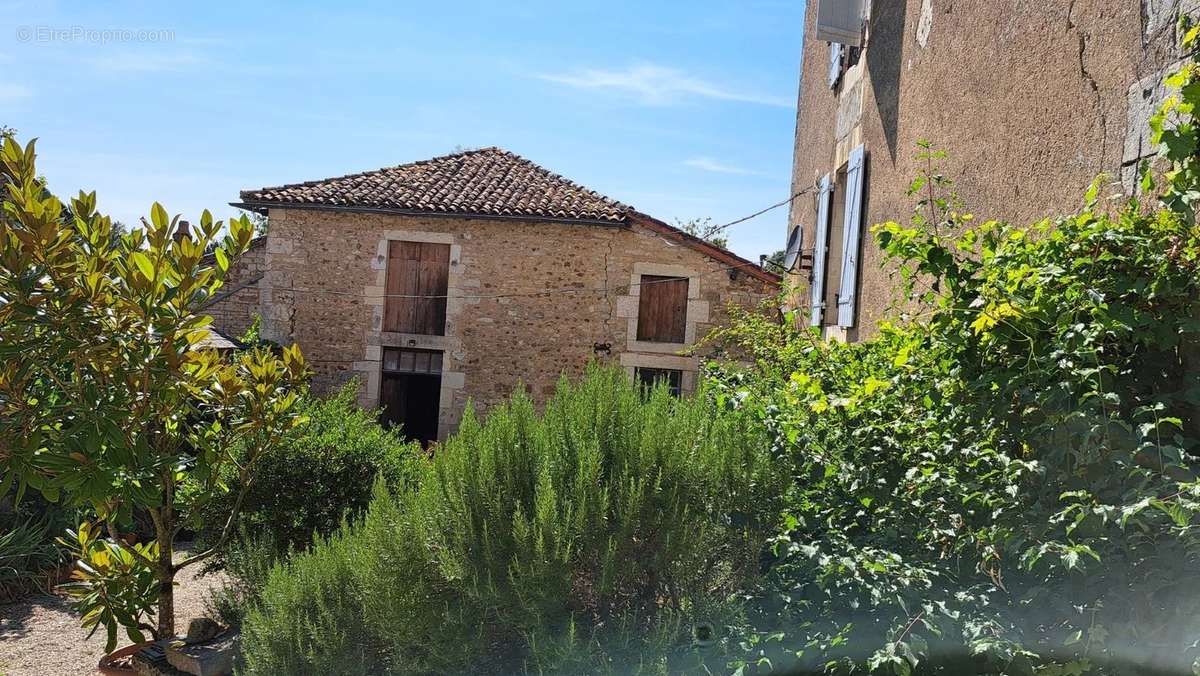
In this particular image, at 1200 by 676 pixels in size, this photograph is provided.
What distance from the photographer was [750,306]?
14.2 metres

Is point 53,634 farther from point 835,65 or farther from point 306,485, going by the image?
point 835,65

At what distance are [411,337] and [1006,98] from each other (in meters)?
11.5

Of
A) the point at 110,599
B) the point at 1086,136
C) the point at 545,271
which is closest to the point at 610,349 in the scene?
the point at 545,271

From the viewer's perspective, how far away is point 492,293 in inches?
555

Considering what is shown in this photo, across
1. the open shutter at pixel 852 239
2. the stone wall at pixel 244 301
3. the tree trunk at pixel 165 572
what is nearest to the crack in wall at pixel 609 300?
the stone wall at pixel 244 301

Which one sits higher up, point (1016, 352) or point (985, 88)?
point (985, 88)

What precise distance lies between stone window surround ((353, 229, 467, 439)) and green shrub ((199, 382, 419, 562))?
24.4 feet

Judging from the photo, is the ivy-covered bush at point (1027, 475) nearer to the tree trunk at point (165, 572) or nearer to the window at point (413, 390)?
the tree trunk at point (165, 572)

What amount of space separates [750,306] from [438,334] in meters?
4.98

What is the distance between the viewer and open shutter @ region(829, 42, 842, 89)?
712 centimetres

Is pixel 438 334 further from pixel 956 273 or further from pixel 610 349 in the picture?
pixel 956 273

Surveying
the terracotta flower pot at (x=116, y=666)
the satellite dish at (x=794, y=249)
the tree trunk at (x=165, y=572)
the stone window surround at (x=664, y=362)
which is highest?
the satellite dish at (x=794, y=249)

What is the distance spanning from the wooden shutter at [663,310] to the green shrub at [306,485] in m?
7.94

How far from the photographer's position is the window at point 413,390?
14.6m
